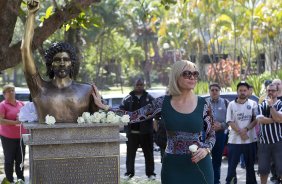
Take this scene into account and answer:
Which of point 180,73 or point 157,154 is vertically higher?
point 180,73

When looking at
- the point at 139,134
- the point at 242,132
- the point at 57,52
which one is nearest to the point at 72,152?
the point at 57,52

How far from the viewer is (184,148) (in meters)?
5.48

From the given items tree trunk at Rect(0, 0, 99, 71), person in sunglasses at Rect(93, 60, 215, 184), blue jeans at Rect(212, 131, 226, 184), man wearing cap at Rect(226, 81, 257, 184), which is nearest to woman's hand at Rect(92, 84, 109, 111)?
person in sunglasses at Rect(93, 60, 215, 184)

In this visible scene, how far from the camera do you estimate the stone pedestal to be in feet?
18.6

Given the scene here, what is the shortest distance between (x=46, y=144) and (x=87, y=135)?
38 centimetres

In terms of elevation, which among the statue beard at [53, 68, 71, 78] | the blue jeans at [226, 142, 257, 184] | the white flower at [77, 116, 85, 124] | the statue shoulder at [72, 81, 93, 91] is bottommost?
the blue jeans at [226, 142, 257, 184]

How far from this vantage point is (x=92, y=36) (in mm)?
48250

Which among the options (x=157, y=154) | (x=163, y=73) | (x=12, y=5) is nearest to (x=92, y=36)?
(x=163, y=73)

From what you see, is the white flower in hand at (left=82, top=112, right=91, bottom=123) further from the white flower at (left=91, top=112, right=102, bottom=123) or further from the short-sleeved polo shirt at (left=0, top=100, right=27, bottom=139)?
the short-sleeved polo shirt at (left=0, top=100, right=27, bottom=139)

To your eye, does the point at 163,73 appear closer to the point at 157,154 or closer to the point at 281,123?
the point at 157,154

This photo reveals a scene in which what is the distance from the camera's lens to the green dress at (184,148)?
5469 millimetres

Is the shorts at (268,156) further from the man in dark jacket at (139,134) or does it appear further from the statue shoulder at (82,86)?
the statue shoulder at (82,86)

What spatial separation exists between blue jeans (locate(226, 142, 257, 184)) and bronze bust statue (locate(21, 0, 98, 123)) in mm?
4966

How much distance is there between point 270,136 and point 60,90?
16.1 ft
